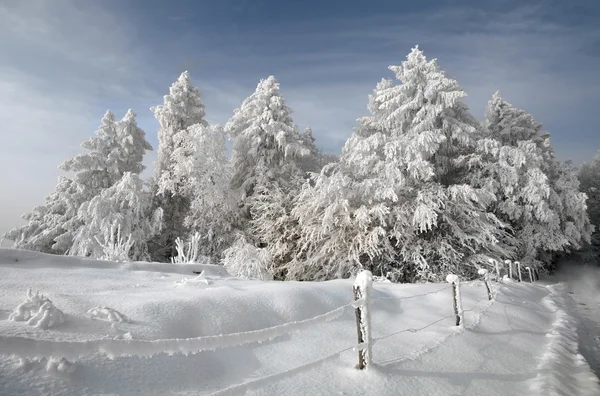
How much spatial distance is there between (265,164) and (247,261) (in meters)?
5.84

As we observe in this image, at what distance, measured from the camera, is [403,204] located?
1523 cm

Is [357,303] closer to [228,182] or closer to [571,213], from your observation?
[228,182]

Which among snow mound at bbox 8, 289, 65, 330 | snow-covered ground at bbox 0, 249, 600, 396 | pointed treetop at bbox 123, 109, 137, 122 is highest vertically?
pointed treetop at bbox 123, 109, 137, 122

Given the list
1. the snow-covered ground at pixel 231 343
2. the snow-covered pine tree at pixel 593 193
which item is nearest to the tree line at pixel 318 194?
the snow-covered ground at pixel 231 343

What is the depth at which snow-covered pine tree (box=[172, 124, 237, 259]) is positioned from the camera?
17781 millimetres

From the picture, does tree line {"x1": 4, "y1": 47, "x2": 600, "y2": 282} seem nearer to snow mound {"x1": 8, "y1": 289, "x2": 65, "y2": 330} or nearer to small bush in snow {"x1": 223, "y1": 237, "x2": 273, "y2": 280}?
small bush in snow {"x1": 223, "y1": 237, "x2": 273, "y2": 280}

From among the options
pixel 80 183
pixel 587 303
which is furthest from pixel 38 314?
pixel 80 183

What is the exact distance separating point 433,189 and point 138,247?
1411 centimetres

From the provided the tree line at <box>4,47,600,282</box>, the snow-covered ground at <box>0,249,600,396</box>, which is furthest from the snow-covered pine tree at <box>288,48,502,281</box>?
the snow-covered ground at <box>0,249,600,396</box>

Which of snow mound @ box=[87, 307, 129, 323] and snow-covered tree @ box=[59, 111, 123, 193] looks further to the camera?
snow-covered tree @ box=[59, 111, 123, 193]

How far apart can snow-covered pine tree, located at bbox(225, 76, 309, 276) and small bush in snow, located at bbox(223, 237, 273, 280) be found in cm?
96

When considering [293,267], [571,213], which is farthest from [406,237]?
[571,213]

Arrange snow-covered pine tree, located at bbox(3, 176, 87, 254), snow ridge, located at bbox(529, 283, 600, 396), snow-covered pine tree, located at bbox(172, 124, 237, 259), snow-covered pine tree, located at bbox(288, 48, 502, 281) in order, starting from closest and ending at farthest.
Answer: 1. snow ridge, located at bbox(529, 283, 600, 396)
2. snow-covered pine tree, located at bbox(288, 48, 502, 281)
3. snow-covered pine tree, located at bbox(3, 176, 87, 254)
4. snow-covered pine tree, located at bbox(172, 124, 237, 259)

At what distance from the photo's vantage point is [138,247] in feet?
58.5
